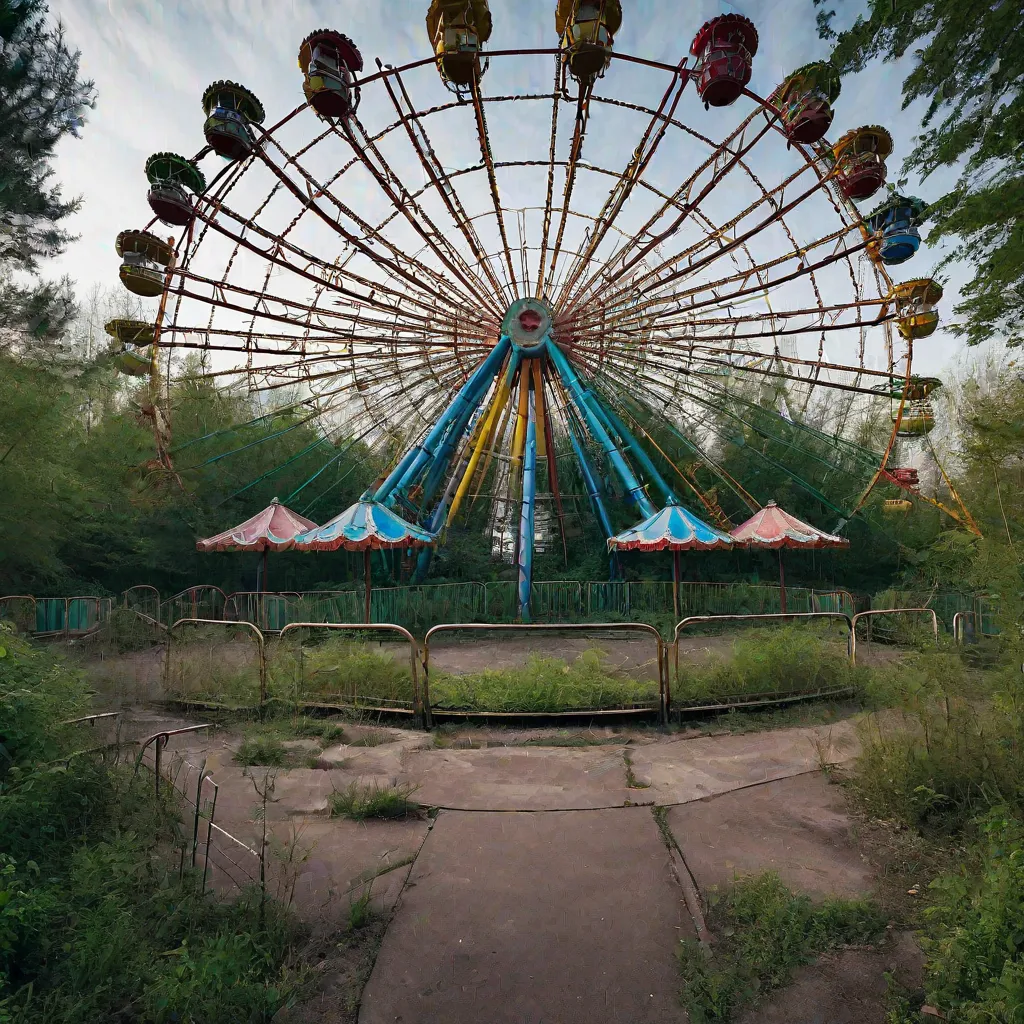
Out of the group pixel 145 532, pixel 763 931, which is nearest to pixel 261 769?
pixel 763 931

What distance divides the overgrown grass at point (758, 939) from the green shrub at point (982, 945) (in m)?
0.31

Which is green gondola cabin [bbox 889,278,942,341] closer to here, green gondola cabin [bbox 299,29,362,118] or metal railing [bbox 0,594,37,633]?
green gondola cabin [bbox 299,29,362,118]

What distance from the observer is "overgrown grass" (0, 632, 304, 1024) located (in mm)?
2088

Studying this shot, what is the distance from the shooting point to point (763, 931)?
2.57 meters

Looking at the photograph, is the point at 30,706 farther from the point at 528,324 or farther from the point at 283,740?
the point at 528,324

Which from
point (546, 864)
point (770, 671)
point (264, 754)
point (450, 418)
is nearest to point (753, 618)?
point (770, 671)

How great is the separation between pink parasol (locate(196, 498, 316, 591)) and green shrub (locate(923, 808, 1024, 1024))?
11498 millimetres

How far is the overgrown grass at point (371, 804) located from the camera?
12.7 feet

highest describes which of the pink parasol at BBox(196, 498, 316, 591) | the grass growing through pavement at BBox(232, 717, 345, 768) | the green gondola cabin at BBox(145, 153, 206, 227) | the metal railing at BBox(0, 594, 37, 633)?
the green gondola cabin at BBox(145, 153, 206, 227)

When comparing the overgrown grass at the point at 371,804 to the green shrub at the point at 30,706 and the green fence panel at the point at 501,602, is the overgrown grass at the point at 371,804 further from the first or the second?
the green fence panel at the point at 501,602

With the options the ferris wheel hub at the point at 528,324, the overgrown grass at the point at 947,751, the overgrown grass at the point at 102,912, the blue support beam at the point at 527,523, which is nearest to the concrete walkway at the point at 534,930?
the overgrown grass at the point at 102,912

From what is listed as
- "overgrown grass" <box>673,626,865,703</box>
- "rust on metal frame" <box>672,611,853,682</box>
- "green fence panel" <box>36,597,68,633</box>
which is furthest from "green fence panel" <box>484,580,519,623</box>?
"green fence panel" <box>36,597,68,633</box>

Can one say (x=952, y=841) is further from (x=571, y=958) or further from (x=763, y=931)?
(x=571, y=958)

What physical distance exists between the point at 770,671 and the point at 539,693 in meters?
2.46
